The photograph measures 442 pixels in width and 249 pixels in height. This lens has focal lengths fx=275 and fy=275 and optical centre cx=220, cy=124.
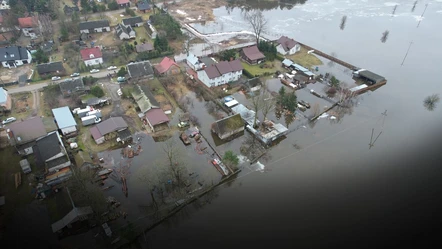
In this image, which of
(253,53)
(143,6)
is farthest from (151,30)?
(253,53)

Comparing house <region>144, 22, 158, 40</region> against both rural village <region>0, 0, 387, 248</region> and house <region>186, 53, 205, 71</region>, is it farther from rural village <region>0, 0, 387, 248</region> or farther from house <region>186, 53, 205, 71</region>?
house <region>186, 53, 205, 71</region>

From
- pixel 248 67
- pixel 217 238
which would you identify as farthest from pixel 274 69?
pixel 217 238

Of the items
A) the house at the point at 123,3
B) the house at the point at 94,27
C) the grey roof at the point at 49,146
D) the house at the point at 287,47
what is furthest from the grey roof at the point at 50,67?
the house at the point at 287,47

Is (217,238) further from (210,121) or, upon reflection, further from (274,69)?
(274,69)

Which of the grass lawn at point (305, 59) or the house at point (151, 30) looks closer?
the grass lawn at point (305, 59)

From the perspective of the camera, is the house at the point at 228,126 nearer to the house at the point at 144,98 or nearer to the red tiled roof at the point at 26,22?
the house at the point at 144,98

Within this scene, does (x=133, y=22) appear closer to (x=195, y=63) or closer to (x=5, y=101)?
(x=195, y=63)

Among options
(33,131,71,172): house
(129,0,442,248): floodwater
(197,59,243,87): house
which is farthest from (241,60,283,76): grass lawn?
(33,131,71,172): house
